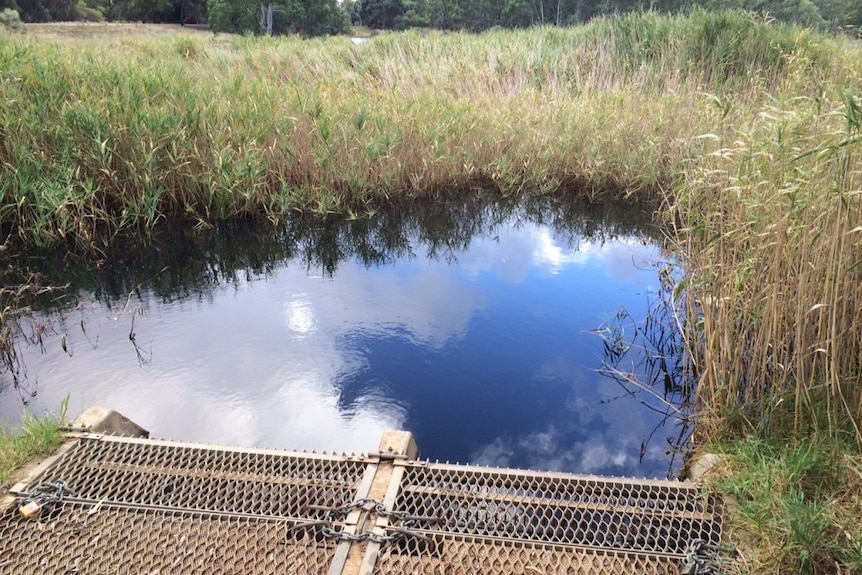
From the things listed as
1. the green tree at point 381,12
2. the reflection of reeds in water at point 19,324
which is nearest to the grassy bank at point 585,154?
the reflection of reeds in water at point 19,324

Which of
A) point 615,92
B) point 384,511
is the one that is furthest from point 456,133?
point 384,511

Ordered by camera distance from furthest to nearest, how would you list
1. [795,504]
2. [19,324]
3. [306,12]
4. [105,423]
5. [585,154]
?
1. [306,12]
2. [585,154]
3. [19,324]
4. [105,423]
5. [795,504]

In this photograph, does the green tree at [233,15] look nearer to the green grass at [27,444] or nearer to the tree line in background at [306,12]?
the tree line in background at [306,12]

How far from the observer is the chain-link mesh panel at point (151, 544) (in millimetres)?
2311

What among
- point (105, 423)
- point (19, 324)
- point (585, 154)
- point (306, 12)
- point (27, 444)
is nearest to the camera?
point (27, 444)

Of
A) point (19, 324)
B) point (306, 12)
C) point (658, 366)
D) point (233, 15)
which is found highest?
point (306, 12)

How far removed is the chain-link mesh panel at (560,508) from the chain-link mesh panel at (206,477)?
1.20ft

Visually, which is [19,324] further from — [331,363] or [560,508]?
[560,508]

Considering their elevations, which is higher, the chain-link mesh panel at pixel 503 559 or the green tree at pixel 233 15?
the green tree at pixel 233 15

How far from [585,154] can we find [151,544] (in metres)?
6.35

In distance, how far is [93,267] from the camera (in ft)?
17.8

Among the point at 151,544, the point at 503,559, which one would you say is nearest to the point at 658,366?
the point at 503,559

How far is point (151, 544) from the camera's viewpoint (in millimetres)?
2420

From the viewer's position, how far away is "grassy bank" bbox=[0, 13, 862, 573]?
103 inches
